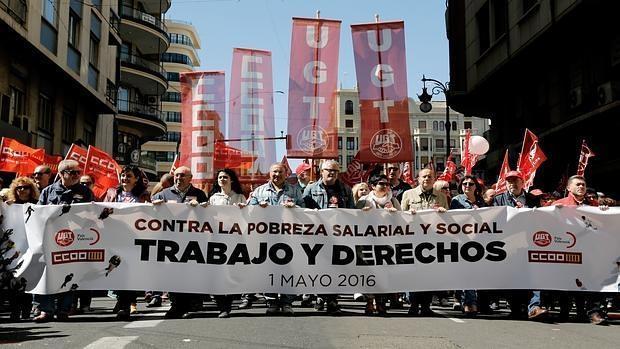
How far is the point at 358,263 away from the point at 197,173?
8.21m

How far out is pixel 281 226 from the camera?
A: 8156 mm

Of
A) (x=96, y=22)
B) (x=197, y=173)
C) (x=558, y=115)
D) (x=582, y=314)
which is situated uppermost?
Result: (x=96, y=22)

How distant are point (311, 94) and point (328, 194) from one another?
16.5 ft

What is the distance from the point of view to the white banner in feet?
25.8

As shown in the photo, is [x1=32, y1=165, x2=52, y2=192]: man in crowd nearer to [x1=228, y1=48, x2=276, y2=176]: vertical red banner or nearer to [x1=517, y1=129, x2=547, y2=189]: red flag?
[x1=228, y1=48, x2=276, y2=176]: vertical red banner

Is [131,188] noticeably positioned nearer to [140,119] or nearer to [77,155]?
[77,155]

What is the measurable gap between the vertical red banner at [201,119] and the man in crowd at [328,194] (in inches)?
284

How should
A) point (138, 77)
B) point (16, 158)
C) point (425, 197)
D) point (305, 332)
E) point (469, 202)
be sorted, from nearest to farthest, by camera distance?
point (305, 332) → point (469, 202) → point (425, 197) → point (16, 158) → point (138, 77)

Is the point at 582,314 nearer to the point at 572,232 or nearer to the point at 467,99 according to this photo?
the point at 572,232

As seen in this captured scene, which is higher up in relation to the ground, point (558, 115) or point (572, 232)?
point (558, 115)

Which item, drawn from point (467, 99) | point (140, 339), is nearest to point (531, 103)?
point (467, 99)

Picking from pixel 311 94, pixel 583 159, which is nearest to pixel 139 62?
pixel 311 94

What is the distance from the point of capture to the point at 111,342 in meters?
5.71

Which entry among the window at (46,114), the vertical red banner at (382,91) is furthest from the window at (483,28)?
the window at (46,114)
